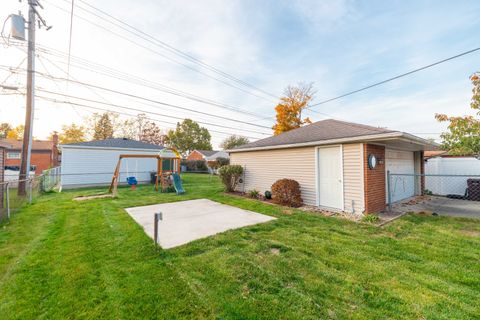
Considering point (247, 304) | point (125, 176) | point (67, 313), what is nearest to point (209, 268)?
point (247, 304)

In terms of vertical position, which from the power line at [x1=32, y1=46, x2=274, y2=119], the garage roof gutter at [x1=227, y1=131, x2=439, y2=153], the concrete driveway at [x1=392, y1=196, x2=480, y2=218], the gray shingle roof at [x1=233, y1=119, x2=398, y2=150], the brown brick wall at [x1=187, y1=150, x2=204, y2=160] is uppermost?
the power line at [x1=32, y1=46, x2=274, y2=119]

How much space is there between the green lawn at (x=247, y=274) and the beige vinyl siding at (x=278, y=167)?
2.75 meters

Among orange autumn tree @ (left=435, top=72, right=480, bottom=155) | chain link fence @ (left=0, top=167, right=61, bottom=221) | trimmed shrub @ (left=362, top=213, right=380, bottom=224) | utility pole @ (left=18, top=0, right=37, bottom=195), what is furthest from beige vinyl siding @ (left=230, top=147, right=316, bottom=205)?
utility pole @ (left=18, top=0, right=37, bottom=195)

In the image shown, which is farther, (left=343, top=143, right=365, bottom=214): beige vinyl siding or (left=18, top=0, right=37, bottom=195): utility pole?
(left=18, top=0, right=37, bottom=195): utility pole

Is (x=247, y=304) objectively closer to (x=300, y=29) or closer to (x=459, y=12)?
(x=459, y=12)

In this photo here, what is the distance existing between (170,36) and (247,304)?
1182cm

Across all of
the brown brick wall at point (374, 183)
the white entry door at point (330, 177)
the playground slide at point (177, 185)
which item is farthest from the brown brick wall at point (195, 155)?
the brown brick wall at point (374, 183)

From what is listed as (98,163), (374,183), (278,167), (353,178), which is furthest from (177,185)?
(374,183)

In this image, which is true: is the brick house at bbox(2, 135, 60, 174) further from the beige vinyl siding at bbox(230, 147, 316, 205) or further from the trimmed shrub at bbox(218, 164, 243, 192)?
the beige vinyl siding at bbox(230, 147, 316, 205)

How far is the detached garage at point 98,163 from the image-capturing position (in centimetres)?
1258

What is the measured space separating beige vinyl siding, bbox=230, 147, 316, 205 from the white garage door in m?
2.83

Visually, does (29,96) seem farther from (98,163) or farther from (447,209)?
(447,209)

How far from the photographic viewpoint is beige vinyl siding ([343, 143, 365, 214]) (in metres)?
5.95

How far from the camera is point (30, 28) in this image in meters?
9.60
